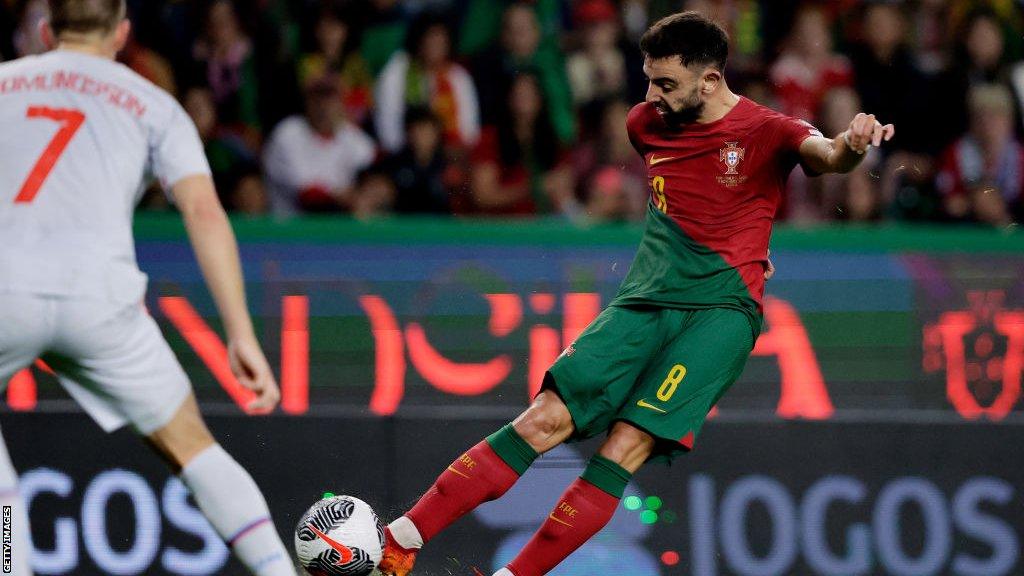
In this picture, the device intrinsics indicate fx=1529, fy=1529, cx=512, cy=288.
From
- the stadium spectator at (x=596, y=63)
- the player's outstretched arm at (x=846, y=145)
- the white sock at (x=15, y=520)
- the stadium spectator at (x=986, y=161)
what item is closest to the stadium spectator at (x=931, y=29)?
the stadium spectator at (x=986, y=161)

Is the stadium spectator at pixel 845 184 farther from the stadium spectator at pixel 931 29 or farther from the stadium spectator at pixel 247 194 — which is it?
the stadium spectator at pixel 247 194

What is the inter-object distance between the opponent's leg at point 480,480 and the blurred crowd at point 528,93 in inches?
132

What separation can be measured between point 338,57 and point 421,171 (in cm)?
124

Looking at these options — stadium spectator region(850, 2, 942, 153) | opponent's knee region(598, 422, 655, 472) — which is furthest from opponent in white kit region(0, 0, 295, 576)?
stadium spectator region(850, 2, 942, 153)

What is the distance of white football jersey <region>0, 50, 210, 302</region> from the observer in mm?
3746

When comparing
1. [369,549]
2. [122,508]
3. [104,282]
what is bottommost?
[122,508]

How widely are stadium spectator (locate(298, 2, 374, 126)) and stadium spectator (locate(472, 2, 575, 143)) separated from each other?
69 cm

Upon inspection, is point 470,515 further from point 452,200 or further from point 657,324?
point 452,200

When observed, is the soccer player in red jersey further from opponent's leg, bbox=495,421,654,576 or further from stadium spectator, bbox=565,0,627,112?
stadium spectator, bbox=565,0,627,112

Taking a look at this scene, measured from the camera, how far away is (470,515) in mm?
6199

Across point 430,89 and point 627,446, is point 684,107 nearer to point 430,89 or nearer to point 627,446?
point 627,446

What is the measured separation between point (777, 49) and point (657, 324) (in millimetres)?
4786

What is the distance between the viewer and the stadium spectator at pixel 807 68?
8938 millimetres

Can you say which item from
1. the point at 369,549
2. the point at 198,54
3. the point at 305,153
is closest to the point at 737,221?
the point at 369,549
